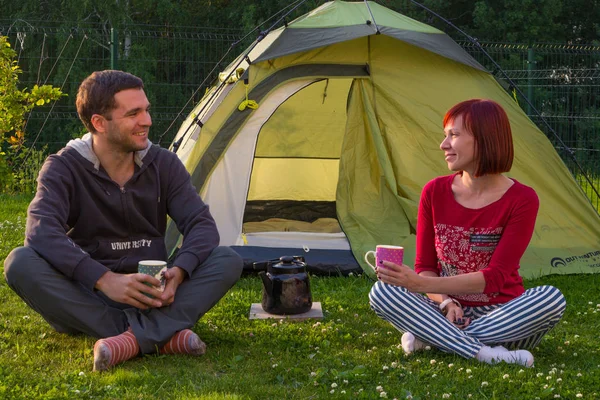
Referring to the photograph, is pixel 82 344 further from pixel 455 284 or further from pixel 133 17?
pixel 133 17

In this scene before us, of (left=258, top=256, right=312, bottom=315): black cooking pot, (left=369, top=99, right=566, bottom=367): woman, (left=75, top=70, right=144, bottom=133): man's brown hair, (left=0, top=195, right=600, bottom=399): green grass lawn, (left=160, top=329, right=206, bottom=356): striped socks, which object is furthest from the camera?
(left=258, top=256, right=312, bottom=315): black cooking pot

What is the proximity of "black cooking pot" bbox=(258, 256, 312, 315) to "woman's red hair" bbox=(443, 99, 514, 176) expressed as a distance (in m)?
1.16

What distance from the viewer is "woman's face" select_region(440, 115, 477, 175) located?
3.34m

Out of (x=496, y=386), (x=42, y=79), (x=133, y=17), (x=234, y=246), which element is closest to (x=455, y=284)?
(x=496, y=386)

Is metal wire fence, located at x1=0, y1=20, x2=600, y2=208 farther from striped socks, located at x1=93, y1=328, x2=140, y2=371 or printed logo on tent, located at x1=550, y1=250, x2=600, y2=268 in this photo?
striped socks, located at x1=93, y1=328, x2=140, y2=371

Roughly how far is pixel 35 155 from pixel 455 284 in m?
6.37

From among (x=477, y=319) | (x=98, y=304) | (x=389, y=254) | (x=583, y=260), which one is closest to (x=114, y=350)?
(x=98, y=304)

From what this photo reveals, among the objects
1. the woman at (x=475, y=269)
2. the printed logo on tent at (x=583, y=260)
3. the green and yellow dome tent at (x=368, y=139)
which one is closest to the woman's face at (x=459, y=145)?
the woman at (x=475, y=269)

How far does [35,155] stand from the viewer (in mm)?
8688

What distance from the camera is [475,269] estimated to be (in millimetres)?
3459

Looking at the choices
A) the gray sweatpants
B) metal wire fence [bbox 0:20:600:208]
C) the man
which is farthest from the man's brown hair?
metal wire fence [bbox 0:20:600:208]

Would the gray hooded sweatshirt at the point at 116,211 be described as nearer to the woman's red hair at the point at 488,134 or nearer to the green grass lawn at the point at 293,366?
the green grass lawn at the point at 293,366

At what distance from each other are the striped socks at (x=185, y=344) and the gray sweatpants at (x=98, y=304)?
32 mm

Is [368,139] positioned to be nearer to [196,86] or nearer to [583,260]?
[583,260]
